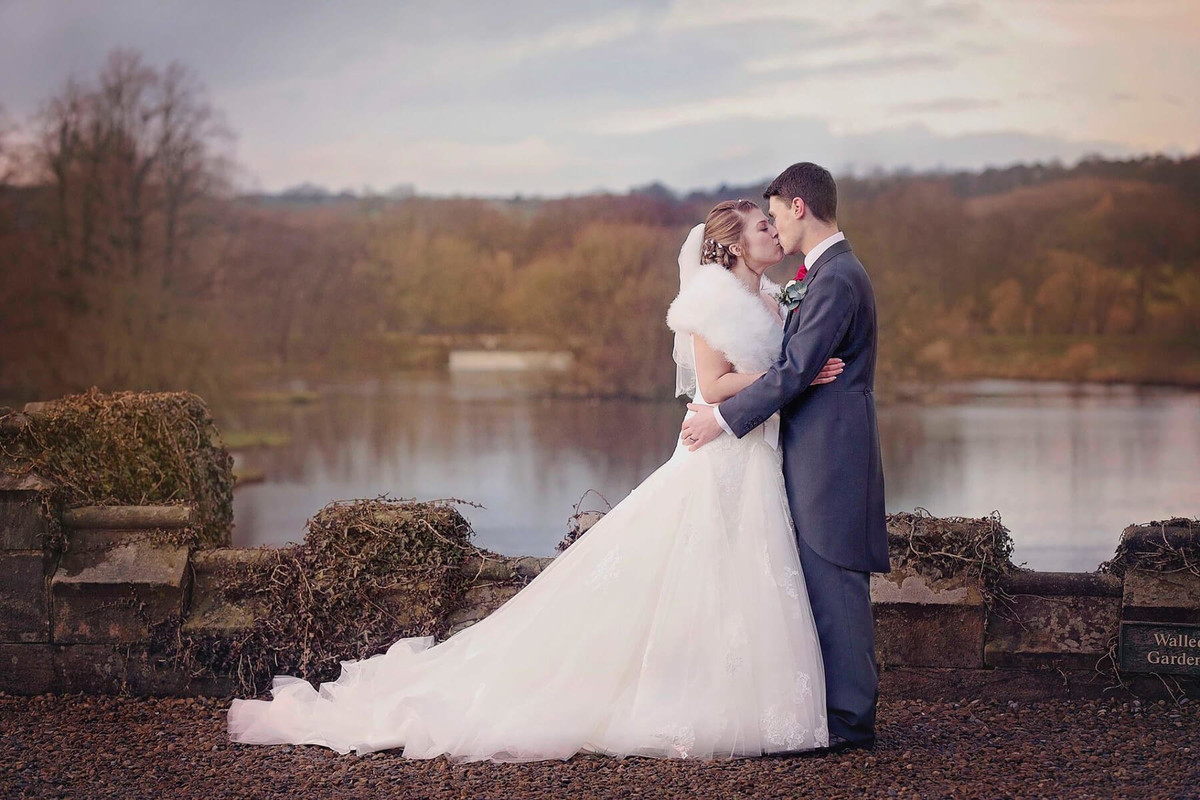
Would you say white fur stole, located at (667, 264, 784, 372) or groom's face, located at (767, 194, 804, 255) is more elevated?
groom's face, located at (767, 194, 804, 255)

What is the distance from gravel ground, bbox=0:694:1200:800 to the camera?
2809 millimetres

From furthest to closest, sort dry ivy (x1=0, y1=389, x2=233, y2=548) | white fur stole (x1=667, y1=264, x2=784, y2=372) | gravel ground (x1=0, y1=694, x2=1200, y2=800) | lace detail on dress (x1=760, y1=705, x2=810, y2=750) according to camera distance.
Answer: dry ivy (x1=0, y1=389, x2=233, y2=548) → white fur stole (x1=667, y1=264, x2=784, y2=372) → lace detail on dress (x1=760, y1=705, x2=810, y2=750) → gravel ground (x1=0, y1=694, x2=1200, y2=800)

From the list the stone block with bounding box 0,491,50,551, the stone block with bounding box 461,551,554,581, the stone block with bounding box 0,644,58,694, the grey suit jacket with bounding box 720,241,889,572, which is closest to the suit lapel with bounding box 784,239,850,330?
the grey suit jacket with bounding box 720,241,889,572

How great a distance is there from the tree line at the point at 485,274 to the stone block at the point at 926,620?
25.2 feet

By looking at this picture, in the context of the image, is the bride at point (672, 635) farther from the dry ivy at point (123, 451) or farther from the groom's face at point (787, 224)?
the dry ivy at point (123, 451)

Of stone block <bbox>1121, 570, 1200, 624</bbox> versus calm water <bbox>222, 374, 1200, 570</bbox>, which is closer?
stone block <bbox>1121, 570, 1200, 624</bbox>

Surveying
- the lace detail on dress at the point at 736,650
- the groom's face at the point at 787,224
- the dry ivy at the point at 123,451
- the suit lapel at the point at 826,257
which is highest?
the groom's face at the point at 787,224

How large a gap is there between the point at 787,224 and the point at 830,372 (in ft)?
1.46

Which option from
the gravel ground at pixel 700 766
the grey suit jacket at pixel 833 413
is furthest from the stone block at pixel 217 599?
the grey suit jacket at pixel 833 413

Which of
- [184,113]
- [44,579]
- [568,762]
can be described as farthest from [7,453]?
[184,113]

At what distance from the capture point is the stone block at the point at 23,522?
3.61 metres

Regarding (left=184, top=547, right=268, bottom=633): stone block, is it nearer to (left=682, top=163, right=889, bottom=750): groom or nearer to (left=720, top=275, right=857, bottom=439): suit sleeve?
(left=682, top=163, right=889, bottom=750): groom

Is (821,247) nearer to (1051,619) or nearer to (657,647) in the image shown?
(657,647)

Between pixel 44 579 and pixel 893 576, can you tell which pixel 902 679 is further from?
pixel 44 579
